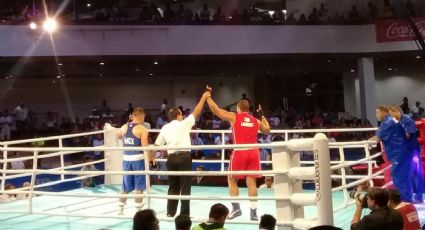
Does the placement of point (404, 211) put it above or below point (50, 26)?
below

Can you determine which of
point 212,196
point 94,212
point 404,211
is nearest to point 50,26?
point 94,212

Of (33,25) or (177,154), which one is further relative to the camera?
(33,25)

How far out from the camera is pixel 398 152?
6.21m

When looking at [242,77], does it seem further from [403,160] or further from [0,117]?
[403,160]

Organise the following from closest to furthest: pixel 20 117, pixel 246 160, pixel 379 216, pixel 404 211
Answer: pixel 379 216, pixel 404 211, pixel 246 160, pixel 20 117

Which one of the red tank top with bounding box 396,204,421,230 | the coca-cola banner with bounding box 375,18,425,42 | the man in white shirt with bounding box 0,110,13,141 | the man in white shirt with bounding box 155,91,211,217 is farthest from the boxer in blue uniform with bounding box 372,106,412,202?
the man in white shirt with bounding box 0,110,13,141

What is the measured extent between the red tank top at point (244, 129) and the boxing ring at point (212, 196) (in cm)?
26

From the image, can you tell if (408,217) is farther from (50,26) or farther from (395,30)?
(395,30)

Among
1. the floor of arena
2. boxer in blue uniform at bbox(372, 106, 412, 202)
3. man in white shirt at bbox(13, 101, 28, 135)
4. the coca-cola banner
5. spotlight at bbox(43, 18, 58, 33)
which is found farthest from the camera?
man in white shirt at bbox(13, 101, 28, 135)

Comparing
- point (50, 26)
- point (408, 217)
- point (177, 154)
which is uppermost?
point (50, 26)

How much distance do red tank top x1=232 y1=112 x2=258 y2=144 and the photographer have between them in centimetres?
220

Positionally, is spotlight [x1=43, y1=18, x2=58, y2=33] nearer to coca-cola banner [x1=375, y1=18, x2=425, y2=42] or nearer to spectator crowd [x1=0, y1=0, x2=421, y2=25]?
spectator crowd [x1=0, y1=0, x2=421, y2=25]

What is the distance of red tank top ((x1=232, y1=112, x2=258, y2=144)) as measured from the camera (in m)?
5.96

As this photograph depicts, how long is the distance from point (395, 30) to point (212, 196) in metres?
14.1
